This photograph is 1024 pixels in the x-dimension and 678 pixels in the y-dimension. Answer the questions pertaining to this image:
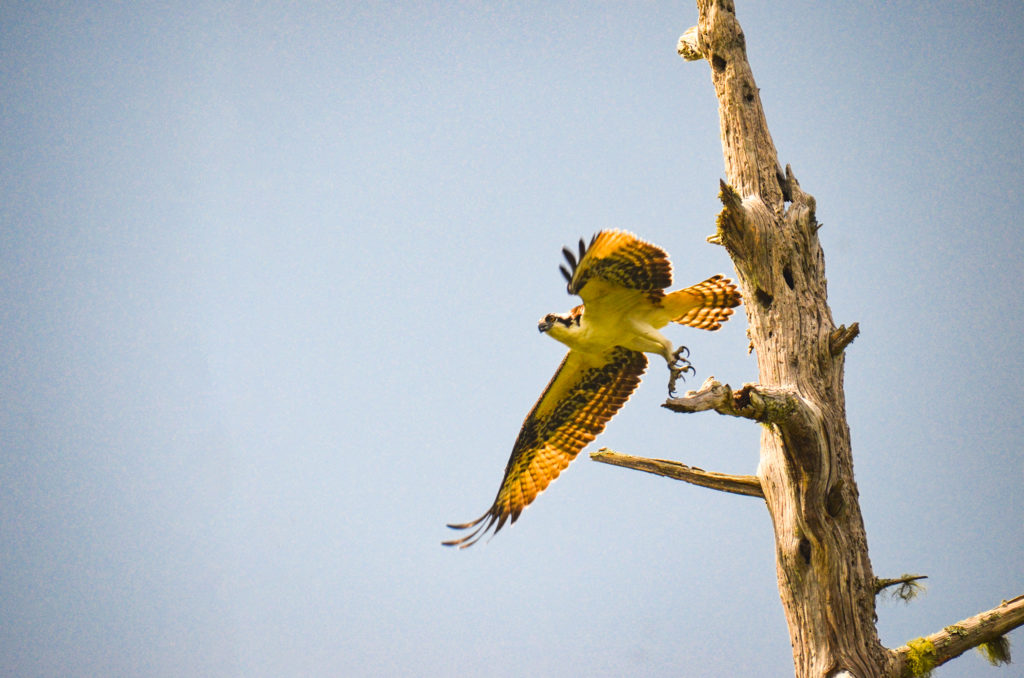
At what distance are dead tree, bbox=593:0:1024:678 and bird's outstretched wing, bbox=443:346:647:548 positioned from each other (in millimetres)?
1279

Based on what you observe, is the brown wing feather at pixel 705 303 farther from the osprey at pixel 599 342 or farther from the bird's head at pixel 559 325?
the bird's head at pixel 559 325

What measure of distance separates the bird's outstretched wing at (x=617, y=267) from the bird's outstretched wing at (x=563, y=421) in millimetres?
846

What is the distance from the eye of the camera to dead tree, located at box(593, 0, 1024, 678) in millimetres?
3699

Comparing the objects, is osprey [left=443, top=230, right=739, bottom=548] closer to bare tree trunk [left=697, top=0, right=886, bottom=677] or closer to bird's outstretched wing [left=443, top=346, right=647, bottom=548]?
bird's outstretched wing [left=443, top=346, right=647, bottom=548]

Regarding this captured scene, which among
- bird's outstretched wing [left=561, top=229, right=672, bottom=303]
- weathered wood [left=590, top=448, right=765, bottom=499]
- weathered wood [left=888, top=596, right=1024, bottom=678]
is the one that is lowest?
weathered wood [left=888, top=596, right=1024, bottom=678]

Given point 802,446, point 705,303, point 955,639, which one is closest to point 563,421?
point 705,303

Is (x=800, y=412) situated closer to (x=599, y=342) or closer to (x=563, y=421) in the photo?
(x=599, y=342)

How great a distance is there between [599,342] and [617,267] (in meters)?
0.72

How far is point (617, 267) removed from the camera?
187 inches

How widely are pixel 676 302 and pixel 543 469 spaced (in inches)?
70.4

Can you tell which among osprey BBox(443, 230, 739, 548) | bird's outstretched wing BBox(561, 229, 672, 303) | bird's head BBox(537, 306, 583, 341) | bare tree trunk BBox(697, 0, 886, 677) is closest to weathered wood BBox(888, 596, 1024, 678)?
bare tree trunk BBox(697, 0, 886, 677)

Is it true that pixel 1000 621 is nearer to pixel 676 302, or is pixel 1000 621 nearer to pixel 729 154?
pixel 676 302

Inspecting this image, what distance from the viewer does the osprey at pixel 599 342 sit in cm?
470

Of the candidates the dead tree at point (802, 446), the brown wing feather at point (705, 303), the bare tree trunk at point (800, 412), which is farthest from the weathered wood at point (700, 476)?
the brown wing feather at point (705, 303)
